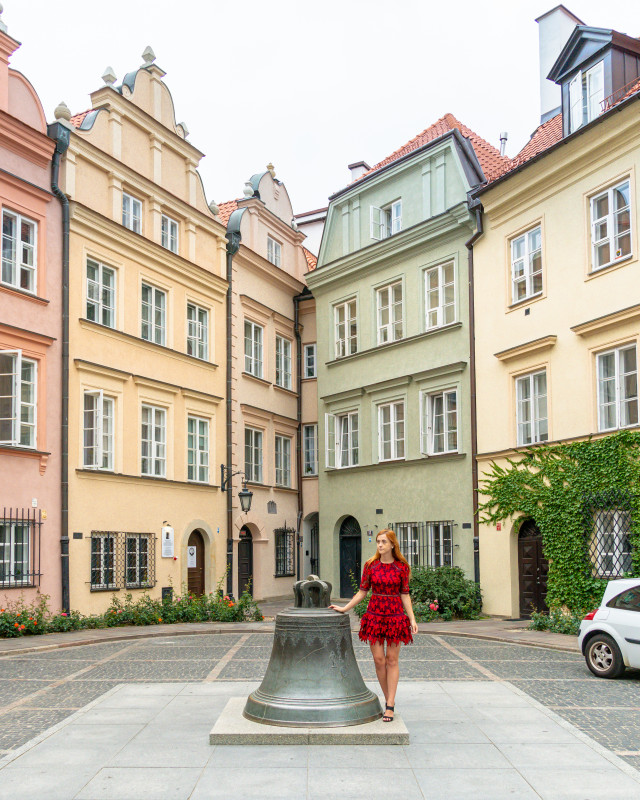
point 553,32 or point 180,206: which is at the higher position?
point 553,32

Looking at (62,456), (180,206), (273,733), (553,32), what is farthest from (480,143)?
(273,733)

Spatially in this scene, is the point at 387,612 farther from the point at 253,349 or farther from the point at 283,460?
the point at 283,460

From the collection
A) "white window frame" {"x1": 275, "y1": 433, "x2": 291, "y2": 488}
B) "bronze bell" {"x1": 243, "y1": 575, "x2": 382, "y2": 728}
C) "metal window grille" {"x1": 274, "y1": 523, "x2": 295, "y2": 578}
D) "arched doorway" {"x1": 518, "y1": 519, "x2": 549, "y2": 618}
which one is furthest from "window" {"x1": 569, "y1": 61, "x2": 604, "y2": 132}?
"bronze bell" {"x1": 243, "y1": 575, "x2": 382, "y2": 728}

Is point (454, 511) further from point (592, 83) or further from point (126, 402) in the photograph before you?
point (592, 83)

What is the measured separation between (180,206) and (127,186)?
221cm

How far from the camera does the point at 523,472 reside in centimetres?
2095

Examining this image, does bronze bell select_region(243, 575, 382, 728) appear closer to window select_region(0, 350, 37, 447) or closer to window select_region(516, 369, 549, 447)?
window select_region(0, 350, 37, 447)

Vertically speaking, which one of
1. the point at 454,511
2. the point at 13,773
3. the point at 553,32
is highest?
the point at 553,32

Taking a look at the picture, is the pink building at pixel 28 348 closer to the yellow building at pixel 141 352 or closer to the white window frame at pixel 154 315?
the yellow building at pixel 141 352

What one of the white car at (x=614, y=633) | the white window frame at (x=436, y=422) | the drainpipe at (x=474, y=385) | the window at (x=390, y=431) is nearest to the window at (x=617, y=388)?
the drainpipe at (x=474, y=385)

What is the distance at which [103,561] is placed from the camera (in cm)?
2142

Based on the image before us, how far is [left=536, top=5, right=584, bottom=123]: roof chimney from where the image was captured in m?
25.2

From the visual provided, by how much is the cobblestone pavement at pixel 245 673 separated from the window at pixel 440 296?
931 centimetres

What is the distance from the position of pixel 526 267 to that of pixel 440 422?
16.8 feet
